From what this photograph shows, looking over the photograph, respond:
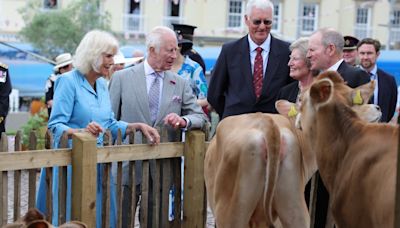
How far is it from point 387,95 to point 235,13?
34318mm

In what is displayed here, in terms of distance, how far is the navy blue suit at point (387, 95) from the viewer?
775 centimetres

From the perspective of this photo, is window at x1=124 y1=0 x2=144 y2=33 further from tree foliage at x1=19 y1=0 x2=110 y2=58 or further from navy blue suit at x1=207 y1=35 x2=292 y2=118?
navy blue suit at x1=207 y1=35 x2=292 y2=118

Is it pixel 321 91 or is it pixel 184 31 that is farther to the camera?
pixel 184 31

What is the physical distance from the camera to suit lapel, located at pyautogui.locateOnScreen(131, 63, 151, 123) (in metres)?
5.97

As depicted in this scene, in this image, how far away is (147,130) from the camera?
5598 millimetres

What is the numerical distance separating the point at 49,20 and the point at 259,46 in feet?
89.4

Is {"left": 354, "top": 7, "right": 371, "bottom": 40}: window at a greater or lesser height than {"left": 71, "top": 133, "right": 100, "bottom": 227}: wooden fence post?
greater

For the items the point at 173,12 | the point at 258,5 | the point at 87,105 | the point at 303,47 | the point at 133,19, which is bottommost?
the point at 87,105

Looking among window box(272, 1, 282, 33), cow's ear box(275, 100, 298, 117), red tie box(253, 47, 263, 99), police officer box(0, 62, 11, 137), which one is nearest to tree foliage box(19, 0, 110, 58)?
A: window box(272, 1, 282, 33)

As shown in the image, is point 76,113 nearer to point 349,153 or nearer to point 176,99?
point 176,99

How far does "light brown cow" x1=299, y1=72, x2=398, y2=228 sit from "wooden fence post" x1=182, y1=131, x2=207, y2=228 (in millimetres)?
1568

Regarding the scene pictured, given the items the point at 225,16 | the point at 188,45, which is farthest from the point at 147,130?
the point at 225,16

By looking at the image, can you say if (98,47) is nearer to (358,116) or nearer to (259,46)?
(259,46)

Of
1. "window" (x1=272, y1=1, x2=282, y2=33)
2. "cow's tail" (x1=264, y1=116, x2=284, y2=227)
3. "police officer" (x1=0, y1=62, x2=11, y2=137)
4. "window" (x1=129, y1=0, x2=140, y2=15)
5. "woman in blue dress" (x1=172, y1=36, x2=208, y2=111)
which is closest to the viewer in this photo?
"cow's tail" (x1=264, y1=116, x2=284, y2=227)
